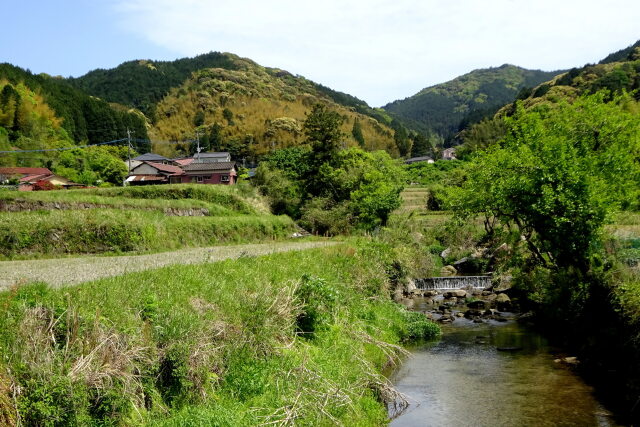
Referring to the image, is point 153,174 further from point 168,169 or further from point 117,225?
point 117,225

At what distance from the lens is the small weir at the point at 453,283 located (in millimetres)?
30156

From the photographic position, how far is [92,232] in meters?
22.3

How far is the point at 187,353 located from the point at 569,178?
15582mm

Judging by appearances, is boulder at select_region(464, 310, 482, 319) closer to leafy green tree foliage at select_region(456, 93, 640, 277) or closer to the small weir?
leafy green tree foliage at select_region(456, 93, 640, 277)

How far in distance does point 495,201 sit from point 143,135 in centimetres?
10845

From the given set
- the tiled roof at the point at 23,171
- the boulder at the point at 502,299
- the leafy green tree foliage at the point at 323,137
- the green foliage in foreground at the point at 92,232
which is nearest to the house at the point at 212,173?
the tiled roof at the point at 23,171

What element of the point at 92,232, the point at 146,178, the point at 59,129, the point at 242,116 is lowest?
the point at 146,178

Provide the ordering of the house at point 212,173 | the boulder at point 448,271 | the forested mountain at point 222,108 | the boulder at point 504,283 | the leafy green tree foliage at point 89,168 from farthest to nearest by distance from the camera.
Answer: the forested mountain at point 222,108, the house at point 212,173, the leafy green tree foliage at point 89,168, the boulder at point 448,271, the boulder at point 504,283

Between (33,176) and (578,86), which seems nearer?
(33,176)

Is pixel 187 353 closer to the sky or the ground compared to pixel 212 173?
closer to the ground

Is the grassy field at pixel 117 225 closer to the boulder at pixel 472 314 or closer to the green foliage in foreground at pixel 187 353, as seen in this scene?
the green foliage in foreground at pixel 187 353

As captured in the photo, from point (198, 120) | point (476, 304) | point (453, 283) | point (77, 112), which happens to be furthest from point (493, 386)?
point (198, 120)

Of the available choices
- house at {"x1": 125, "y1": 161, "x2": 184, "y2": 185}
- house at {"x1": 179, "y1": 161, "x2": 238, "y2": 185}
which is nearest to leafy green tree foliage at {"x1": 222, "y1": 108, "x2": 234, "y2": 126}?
house at {"x1": 125, "y1": 161, "x2": 184, "y2": 185}

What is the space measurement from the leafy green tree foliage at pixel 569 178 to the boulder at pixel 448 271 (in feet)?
40.6
